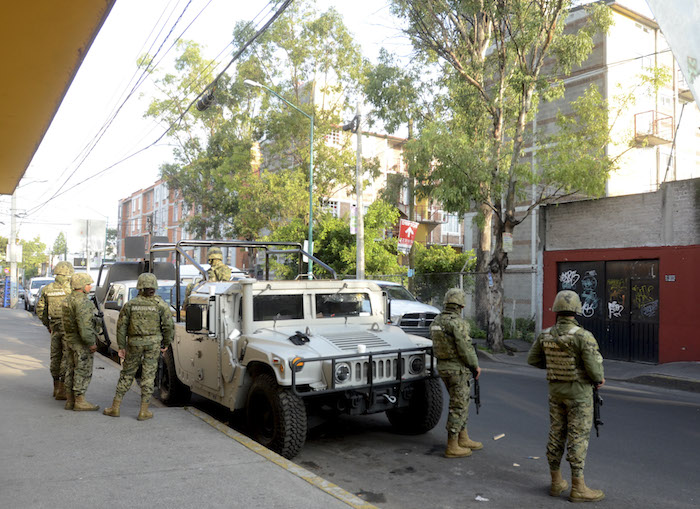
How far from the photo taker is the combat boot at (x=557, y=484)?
16.0 feet

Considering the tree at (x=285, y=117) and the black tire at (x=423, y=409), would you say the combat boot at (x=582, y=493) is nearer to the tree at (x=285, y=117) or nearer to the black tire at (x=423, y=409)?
the black tire at (x=423, y=409)

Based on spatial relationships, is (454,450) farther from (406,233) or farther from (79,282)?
(406,233)

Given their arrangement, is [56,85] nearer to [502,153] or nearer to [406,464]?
[406,464]

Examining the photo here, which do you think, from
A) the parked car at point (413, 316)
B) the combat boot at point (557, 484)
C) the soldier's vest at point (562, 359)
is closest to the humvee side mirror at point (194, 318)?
the soldier's vest at point (562, 359)

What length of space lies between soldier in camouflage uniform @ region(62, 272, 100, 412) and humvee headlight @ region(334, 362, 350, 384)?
319cm

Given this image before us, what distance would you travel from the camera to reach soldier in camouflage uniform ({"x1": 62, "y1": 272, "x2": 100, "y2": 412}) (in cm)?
698

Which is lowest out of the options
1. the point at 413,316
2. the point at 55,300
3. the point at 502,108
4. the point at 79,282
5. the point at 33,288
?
the point at 413,316

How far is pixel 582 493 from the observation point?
4.76 metres

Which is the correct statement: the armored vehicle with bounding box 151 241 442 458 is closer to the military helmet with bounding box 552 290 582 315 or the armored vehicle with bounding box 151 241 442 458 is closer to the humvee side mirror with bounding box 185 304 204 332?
the humvee side mirror with bounding box 185 304 204 332

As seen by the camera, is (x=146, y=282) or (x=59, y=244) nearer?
(x=146, y=282)

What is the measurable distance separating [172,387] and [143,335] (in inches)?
60.0

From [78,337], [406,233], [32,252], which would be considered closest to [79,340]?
[78,337]

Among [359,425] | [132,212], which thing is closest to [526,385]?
[359,425]

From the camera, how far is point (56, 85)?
17.3 feet
